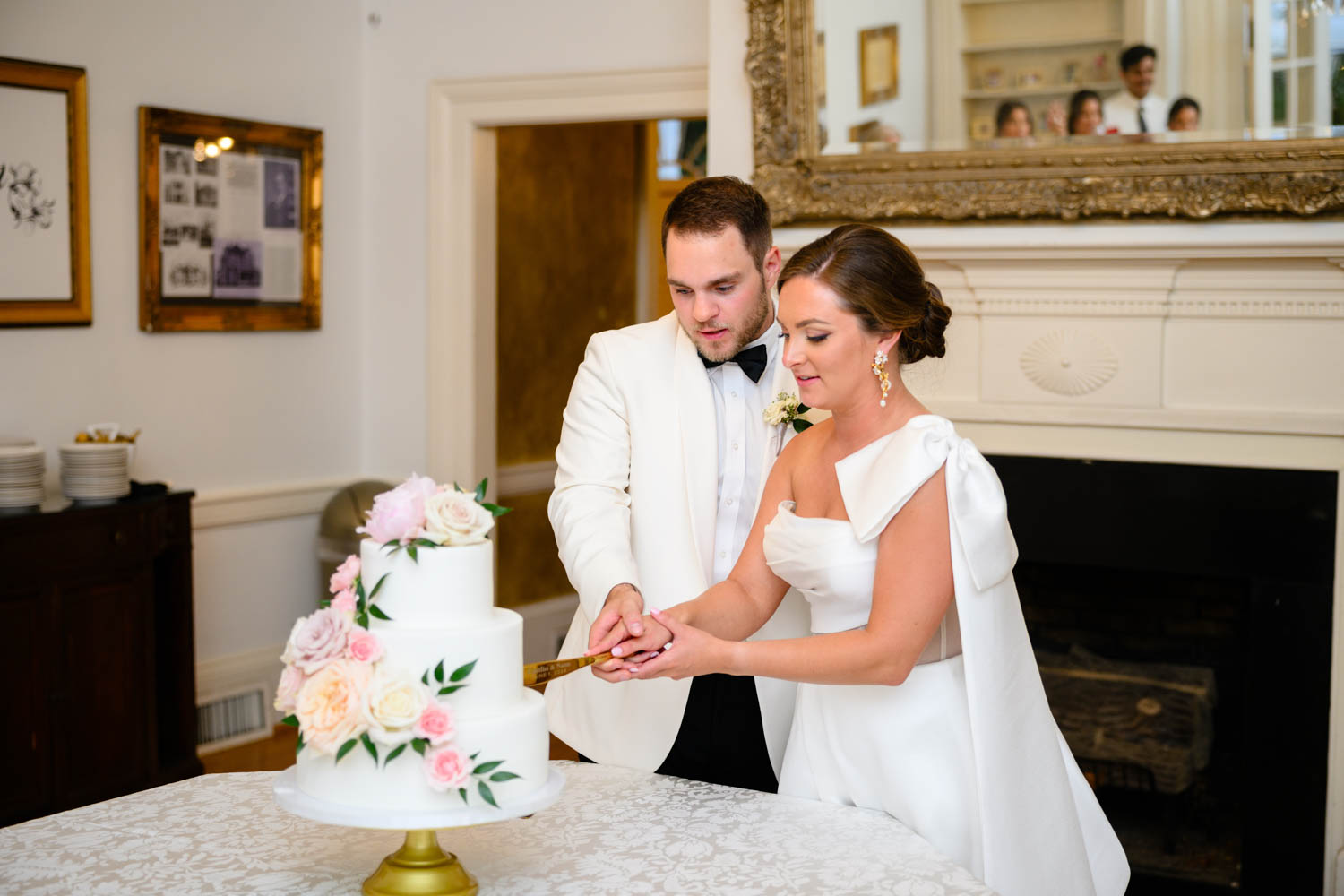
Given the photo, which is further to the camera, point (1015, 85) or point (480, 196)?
point (480, 196)

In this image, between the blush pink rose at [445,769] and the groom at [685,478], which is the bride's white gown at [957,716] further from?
the blush pink rose at [445,769]

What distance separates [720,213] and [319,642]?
122cm

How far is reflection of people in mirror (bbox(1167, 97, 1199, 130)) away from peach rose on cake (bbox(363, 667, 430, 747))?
2.88 meters

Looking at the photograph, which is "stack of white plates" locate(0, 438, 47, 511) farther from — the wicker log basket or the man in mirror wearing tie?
the man in mirror wearing tie

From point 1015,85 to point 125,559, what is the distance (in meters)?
3.10

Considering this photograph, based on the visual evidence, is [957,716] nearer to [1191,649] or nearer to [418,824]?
[418,824]

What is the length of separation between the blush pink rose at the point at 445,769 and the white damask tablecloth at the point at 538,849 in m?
0.26

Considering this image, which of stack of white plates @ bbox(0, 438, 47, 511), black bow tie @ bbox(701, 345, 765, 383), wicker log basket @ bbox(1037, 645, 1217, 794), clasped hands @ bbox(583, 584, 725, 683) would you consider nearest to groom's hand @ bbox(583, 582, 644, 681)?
clasped hands @ bbox(583, 584, 725, 683)

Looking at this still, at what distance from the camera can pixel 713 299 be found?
2.54m

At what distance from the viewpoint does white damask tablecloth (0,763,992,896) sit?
1.77 meters

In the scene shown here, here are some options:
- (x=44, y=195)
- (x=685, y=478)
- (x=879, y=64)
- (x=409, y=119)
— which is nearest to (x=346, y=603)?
(x=685, y=478)

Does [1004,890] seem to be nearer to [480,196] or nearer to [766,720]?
[766,720]

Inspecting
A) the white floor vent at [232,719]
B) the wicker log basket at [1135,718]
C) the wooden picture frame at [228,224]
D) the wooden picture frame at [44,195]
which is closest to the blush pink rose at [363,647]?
the wicker log basket at [1135,718]

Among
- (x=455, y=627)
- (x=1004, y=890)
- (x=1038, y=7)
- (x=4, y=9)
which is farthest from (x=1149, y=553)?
(x=4, y=9)
